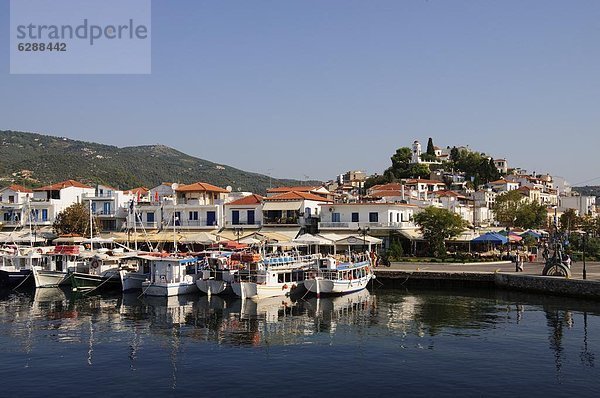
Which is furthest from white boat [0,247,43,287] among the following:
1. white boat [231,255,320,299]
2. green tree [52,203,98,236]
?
white boat [231,255,320,299]

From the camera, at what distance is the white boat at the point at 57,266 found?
50.0m

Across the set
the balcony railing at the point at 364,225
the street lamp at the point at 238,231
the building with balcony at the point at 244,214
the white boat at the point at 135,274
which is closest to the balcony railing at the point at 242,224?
the building with balcony at the point at 244,214

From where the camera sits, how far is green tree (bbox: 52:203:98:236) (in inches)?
2623

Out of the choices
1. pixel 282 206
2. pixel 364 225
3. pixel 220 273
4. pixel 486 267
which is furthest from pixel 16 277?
pixel 486 267

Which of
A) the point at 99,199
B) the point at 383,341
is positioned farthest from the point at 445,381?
the point at 99,199

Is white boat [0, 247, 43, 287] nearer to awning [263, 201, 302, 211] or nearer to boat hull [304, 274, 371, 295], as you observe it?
awning [263, 201, 302, 211]

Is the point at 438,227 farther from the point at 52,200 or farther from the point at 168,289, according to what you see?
the point at 52,200

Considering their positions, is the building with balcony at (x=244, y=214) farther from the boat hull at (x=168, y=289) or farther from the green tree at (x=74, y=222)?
the boat hull at (x=168, y=289)

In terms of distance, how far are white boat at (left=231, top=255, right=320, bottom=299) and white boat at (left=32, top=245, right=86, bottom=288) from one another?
1601 centimetres

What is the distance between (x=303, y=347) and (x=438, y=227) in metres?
31.5

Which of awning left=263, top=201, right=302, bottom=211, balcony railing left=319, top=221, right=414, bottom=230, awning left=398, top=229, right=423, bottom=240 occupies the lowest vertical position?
A: awning left=398, top=229, right=423, bottom=240

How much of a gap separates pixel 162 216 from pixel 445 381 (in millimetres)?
49704

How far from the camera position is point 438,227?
57.1m

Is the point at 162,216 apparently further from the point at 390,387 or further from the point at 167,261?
the point at 390,387
